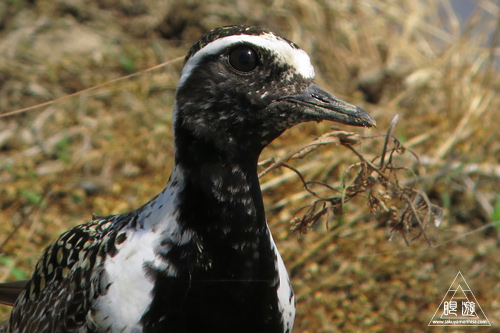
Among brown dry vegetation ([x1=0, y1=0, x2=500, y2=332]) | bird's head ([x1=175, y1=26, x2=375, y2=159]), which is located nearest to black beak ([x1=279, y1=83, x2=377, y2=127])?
bird's head ([x1=175, y1=26, x2=375, y2=159])

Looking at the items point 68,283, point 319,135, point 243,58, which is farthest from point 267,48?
point 319,135

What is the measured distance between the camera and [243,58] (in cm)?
217

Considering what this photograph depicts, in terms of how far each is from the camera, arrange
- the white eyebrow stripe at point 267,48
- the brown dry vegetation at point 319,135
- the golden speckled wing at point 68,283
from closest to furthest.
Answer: the white eyebrow stripe at point 267,48 → the golden speckled wing at point 68,283 → the brown dry vegetation at point 319,135

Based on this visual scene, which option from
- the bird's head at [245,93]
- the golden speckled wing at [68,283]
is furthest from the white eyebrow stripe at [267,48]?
the golden speckled wing at [68,283]

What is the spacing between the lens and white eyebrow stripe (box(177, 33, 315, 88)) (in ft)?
7.05

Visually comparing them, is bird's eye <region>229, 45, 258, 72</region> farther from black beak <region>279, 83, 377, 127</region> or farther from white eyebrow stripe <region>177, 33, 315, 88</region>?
black beak <region>279, 83, 377, 127</region>

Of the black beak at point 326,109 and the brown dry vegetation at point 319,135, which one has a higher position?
the brown dry vegetation at point 319,135

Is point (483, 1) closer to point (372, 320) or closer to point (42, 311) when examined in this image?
point (372, 320)

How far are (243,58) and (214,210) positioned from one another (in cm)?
48

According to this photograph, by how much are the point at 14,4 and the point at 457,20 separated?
3.59 meters

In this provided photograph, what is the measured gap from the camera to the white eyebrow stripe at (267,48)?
84.6 inches

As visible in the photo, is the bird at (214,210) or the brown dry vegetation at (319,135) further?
the brown dry vegetation at (319,135)

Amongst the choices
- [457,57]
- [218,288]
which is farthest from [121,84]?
[218,288]

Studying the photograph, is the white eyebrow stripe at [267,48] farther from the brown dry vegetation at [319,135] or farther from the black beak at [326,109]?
the brown dry vegetation at [319,135]
